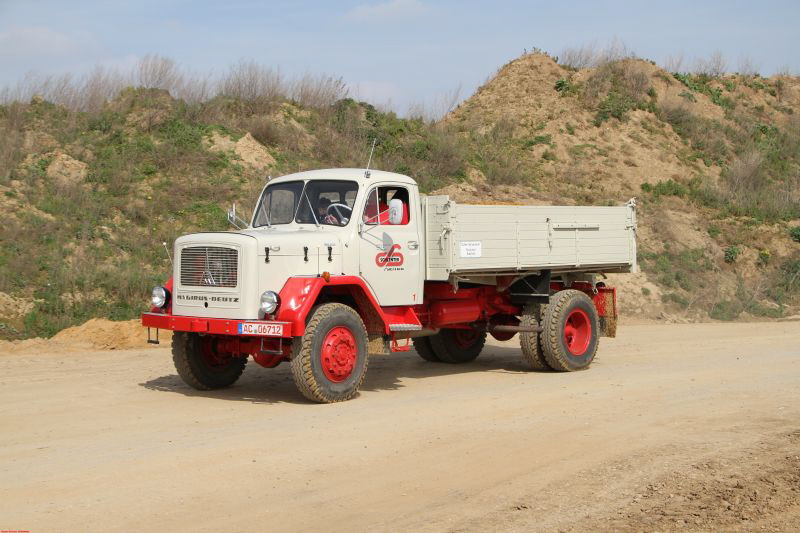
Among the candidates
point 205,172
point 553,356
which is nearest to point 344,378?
point 553,356

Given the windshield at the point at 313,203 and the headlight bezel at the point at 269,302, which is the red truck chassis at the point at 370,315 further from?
the windshield at the point at 313,203

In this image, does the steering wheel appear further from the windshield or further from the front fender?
the front fender

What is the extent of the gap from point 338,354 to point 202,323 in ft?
5.16

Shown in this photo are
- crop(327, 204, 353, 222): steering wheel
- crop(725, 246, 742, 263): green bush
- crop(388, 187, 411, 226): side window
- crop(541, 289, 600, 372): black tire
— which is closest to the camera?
crop(327, 204, 353, 222): steering wheel

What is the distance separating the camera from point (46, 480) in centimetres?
667

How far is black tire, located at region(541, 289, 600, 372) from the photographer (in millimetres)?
12398

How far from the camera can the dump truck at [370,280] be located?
9641 millimetres

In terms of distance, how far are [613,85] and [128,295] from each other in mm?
25542

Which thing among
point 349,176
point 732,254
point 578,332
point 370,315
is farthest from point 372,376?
point 732,254

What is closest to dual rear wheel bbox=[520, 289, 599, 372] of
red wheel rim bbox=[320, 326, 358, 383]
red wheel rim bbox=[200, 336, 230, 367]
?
red wheel rim bbox=[320, 326, 358, 383]

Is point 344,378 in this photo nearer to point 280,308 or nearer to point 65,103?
point 280,308

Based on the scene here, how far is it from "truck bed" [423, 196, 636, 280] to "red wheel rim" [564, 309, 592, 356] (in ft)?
2.34

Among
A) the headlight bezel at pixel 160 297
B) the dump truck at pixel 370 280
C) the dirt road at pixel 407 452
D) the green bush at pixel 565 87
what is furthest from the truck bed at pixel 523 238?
the green bush at pixel 565 87

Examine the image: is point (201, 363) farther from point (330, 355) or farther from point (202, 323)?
point (330, 355)
